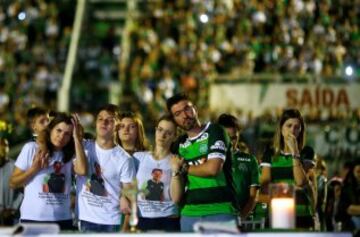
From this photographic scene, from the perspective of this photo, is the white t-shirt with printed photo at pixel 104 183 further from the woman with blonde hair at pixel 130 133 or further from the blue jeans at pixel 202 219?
the blue jeans at pixel 202 219

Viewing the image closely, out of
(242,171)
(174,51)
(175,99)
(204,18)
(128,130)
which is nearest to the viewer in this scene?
(175,99)

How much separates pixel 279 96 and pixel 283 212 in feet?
47.3

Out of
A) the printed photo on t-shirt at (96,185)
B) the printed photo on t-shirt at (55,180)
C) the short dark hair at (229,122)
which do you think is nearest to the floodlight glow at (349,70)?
the short dark hair at (229,122)

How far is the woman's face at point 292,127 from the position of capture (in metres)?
9.87

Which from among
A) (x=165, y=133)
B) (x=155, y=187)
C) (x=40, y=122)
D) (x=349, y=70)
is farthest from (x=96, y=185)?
(x=349, y=70)

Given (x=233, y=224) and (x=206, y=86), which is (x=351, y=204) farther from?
(x=206, y=86)

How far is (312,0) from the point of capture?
2455cm

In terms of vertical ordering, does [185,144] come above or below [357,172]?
above

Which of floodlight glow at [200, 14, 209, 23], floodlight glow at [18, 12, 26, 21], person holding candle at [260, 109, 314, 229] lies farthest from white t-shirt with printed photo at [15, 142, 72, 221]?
floodlight glow at [18, 12, 26, 21]

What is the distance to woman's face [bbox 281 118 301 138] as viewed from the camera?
987 centimetres

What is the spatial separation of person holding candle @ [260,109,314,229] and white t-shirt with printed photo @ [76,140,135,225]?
136 cm

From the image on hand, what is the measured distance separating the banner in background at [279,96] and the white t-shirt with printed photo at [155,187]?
1189cm

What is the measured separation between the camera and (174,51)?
23312mm

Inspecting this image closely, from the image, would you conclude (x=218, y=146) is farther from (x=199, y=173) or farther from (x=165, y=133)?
(x=165, y=133)
